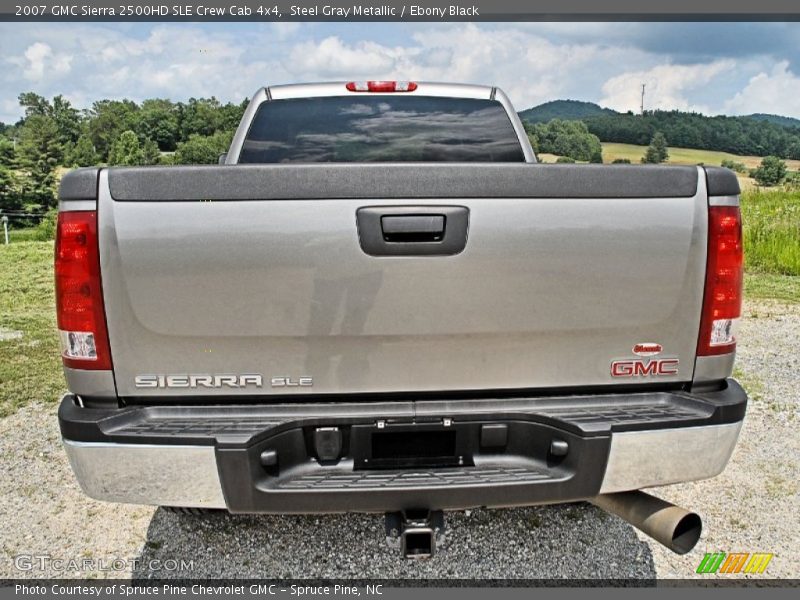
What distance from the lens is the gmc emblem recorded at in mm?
2301

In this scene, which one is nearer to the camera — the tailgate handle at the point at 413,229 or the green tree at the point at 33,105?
the tailgate handle at the point at 413,229

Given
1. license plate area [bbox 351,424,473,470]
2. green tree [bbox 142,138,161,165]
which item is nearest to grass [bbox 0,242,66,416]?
license plate area [bbox 351,424,473,470]

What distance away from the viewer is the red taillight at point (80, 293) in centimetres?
208

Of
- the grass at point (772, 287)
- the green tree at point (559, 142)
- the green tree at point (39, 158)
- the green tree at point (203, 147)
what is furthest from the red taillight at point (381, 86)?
the green tree at point (39, 158)

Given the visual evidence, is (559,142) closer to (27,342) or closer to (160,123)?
(27,342)

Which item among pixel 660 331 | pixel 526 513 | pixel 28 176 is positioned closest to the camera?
pixel 660 331

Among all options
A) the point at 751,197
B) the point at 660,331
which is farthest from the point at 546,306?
the point at 751,197

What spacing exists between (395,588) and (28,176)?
65911 mm

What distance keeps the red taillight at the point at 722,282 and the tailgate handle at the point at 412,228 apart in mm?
960

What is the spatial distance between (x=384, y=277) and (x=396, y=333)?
0.20 metres

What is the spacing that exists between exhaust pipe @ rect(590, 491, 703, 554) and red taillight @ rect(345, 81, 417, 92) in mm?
2844

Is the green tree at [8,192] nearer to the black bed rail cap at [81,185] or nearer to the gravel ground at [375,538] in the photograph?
the gravel ground at [375,538]

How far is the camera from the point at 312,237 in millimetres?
2080

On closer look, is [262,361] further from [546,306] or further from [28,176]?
[28,176]
